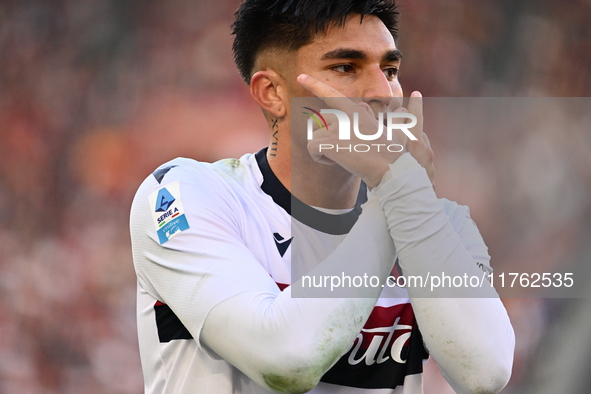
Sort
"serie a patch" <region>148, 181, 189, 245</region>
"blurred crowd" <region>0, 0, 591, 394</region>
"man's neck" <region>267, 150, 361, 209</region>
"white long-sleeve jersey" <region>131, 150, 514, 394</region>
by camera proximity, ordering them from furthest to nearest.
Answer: "blurred crowd" <region>0, 0, 591, 394</region>, "man's neck" <region>267, 150, 361, 209</region>, "serie a patch" <region>148, 181, 189, 245</region>, "white long-sleeve jersey" <region>131, 150, 514, 394</region>

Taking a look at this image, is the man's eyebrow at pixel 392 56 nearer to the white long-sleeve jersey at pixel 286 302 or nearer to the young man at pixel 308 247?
the young man at pixel 308 247

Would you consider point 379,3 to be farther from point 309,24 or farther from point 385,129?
point 385,129

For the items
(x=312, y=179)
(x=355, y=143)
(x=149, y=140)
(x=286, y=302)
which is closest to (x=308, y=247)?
(x=312, y=179)

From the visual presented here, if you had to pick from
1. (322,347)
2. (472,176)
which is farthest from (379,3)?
(472,176)

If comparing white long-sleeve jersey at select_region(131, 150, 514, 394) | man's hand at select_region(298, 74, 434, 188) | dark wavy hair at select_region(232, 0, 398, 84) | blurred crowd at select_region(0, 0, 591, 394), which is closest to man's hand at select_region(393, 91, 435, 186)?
man's hand at select_region(298, 74, 434, 188)

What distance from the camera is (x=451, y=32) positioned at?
4980 millimetres

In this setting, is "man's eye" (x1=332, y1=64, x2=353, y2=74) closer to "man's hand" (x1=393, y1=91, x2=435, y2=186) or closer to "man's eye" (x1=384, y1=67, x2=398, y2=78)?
"man's eye" (x1=384, y1=67, x2=398, y2=78)

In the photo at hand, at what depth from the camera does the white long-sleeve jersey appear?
1.60 m

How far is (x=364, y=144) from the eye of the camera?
1.87 meters

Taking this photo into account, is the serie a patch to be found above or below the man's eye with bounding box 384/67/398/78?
below

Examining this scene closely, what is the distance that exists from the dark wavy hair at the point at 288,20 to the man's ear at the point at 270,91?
0.11m

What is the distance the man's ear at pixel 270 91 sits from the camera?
233cm

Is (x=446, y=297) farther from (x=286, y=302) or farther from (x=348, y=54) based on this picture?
(x=348, y=54)

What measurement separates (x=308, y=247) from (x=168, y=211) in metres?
0.52
